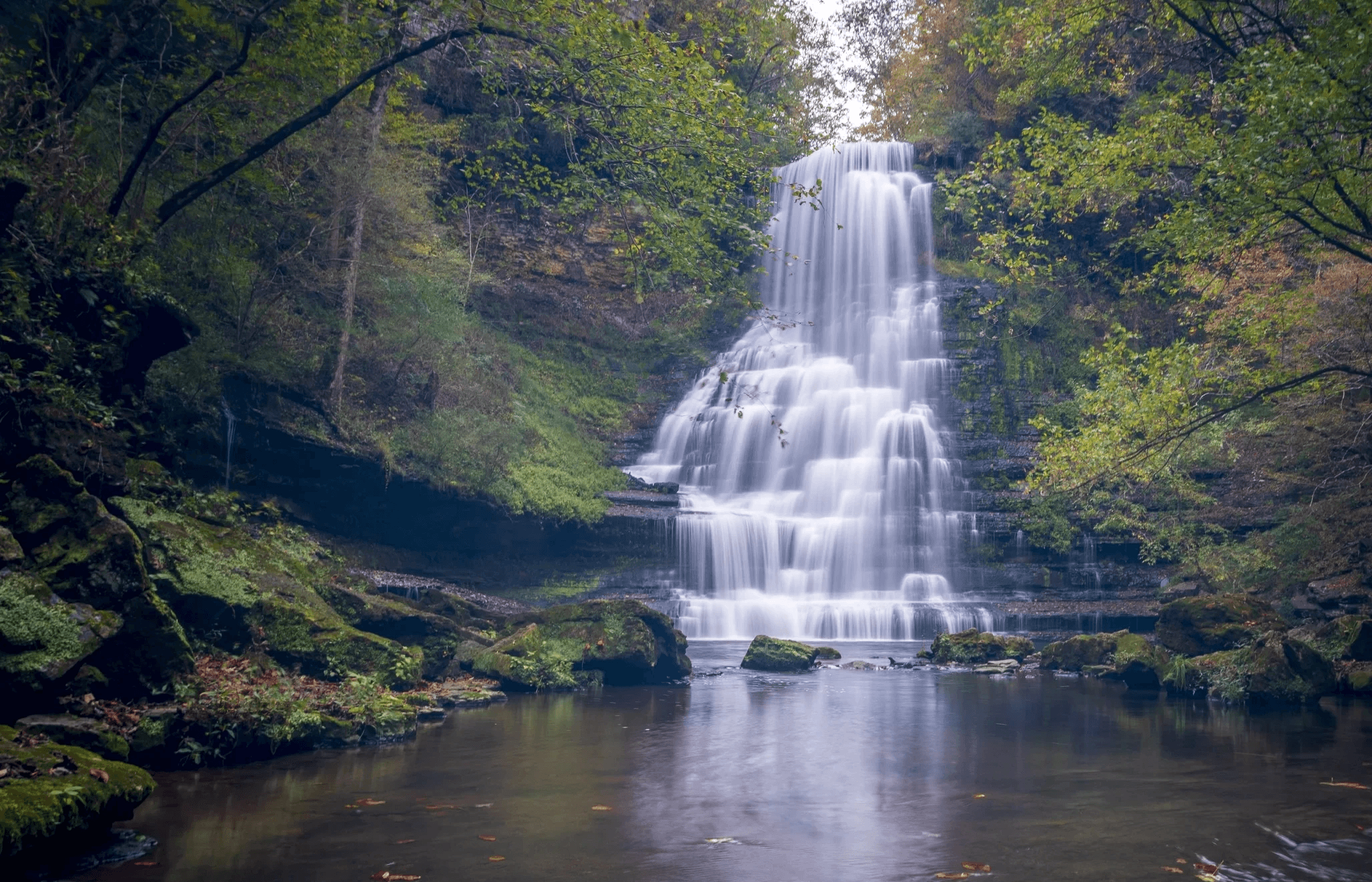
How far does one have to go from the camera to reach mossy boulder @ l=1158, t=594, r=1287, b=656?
1384 cm

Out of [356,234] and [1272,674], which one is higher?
[356,234]

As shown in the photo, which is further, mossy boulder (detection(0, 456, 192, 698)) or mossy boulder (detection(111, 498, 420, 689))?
mossy boulder (detection(111, 498, 420, 689))

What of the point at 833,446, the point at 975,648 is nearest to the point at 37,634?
the point at 975,648

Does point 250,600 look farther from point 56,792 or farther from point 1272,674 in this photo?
point 1272,674

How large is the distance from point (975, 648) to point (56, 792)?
50.7 feet

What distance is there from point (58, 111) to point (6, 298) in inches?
93.4

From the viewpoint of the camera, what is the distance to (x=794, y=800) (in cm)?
713

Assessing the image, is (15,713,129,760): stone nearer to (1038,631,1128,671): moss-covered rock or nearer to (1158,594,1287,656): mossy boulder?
(1158,594,1287,656): mossy boulder

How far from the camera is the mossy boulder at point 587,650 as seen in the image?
13148 millimetres

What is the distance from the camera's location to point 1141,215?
29109 millimetres

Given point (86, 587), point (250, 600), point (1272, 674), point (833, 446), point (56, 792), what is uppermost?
point (833, 446)

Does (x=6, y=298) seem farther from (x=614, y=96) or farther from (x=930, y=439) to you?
(x=930, y=439)

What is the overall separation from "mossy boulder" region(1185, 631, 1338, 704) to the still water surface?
59 cm

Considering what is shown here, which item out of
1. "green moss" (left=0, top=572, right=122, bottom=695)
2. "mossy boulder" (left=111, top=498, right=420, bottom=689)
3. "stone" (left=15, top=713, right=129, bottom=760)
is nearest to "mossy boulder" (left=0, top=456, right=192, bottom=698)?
"green moss" (left=0, top=572, right=122, bottom=695)
